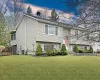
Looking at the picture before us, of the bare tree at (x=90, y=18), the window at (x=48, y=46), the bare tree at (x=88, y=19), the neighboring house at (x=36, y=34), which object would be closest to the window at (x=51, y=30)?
the neighboring house at (x=36, y=34)

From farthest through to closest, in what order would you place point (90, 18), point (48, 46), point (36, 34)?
point (48, 46) → point (36, 34) → point (90, 18)

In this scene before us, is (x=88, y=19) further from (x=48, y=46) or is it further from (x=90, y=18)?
(x=48, y=46)

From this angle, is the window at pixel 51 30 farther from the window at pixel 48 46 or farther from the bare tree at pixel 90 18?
the bare tree at pixel 90 18

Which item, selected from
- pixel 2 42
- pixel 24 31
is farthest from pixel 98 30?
pixel 2 42

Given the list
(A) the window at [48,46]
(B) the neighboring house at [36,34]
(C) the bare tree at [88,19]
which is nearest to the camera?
(C) the bare tree at [88,19]

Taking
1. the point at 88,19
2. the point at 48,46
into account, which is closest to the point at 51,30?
the point at 48,46

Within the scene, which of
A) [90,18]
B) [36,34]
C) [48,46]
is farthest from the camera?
[48,46]

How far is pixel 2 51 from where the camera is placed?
83.3 ft

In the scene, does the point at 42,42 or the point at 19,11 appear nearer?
the point at 42,42

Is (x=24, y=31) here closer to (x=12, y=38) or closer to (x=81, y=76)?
(x=12, y=38)

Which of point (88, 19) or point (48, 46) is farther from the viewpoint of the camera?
point (48, 46)

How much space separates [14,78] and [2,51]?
16868mm

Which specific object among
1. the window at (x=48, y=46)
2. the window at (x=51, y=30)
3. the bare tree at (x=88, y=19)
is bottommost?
the window at (x=48, y=46)

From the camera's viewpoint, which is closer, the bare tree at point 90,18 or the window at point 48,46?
the bare tree at point 90,18
